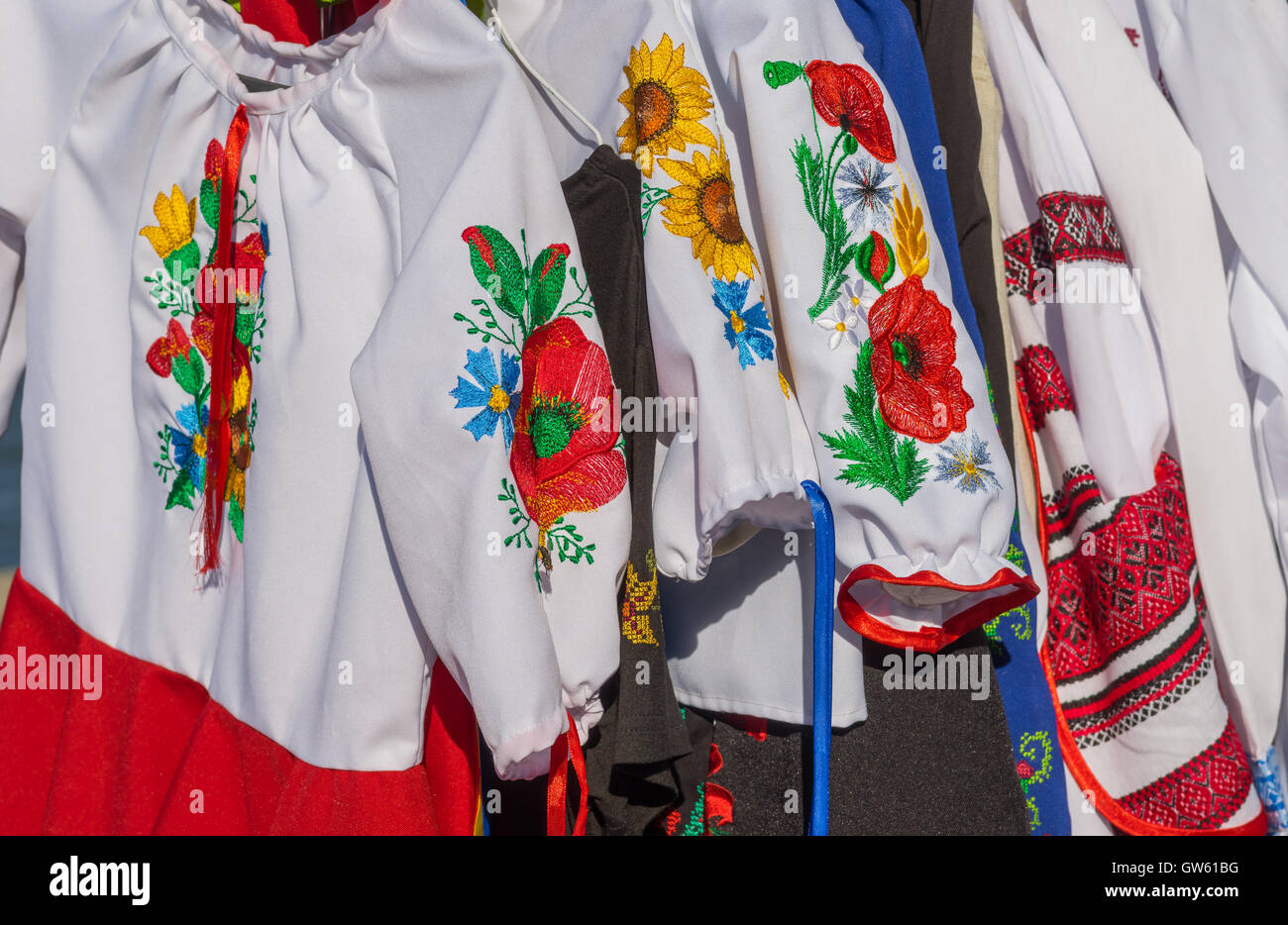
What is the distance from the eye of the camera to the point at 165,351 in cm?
88

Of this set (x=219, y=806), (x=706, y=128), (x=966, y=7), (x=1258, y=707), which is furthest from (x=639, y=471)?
(x=1258, y=707)

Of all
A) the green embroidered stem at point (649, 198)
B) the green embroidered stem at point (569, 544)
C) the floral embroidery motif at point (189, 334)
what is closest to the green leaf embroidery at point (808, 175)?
the green embroidered stem at point (649, 198)

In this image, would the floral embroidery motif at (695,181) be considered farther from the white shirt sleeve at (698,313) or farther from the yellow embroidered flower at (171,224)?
the yellow embroidered flower at (171,224)

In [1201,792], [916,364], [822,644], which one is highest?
[916,364]

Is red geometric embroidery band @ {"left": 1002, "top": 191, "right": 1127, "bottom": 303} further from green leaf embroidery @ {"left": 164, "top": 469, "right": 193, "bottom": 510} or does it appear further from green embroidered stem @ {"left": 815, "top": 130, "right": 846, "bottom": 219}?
green leaf embroidery @ {"left": 164, "top": 469, "right": 193, "bottom": 510}

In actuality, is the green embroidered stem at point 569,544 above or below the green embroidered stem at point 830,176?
below

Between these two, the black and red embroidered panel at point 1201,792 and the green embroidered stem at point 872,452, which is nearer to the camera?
the green embroidered stem at point 872,452

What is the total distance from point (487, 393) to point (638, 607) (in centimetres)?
20

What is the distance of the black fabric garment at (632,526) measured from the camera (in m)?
0.79

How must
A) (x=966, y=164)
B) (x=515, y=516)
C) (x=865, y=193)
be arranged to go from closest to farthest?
(x=515, y=516) → (x=865, y=193) → (x=966, y=164)

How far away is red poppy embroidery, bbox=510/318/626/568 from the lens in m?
0.74

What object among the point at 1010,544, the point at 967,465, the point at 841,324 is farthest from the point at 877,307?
the point at 1010,544

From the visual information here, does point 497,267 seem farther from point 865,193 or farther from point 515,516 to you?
point 865,193

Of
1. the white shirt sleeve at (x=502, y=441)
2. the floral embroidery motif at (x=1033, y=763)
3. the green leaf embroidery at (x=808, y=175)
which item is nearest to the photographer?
the white shirt sleeve at (x=502, y=441)
